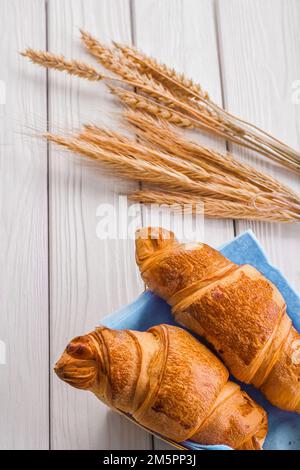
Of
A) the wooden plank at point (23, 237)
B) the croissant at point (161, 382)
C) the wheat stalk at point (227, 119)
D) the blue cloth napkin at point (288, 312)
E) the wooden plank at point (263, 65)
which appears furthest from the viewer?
the wooden plank at point (263, 65)

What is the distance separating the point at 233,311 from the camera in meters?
0.65

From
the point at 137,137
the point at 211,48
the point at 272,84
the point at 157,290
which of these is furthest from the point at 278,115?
the point at 157,290

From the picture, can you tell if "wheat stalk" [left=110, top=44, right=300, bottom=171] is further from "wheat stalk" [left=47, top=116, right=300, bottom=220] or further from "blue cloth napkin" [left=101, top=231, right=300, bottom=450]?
"blue cloth napkin" [left=101, top=231, right=300, bottom=450]

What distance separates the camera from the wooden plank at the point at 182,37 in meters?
1.02

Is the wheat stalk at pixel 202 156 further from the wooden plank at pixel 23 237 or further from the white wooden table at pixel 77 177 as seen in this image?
the wooden plank at pixel 23 237

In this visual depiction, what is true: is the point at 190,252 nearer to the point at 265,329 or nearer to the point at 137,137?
the point at 265,329

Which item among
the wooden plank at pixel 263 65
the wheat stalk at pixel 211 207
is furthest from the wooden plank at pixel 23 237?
the wooden plank at pixel 263 65

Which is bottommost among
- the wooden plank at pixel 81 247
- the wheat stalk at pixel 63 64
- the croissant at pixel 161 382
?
the croissant at pixel 161 382

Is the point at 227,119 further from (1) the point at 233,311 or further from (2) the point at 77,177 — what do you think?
(1) the point at 233,311

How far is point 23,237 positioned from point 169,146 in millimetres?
264

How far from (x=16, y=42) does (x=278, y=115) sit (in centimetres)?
47

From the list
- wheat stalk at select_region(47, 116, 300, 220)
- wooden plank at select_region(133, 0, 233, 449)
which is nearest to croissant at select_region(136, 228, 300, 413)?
wheat stalk at select_region(47, 116, 300, 220)

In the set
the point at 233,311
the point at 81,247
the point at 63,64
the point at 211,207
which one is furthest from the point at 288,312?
the point at 63,64

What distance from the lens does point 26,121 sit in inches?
36.7
